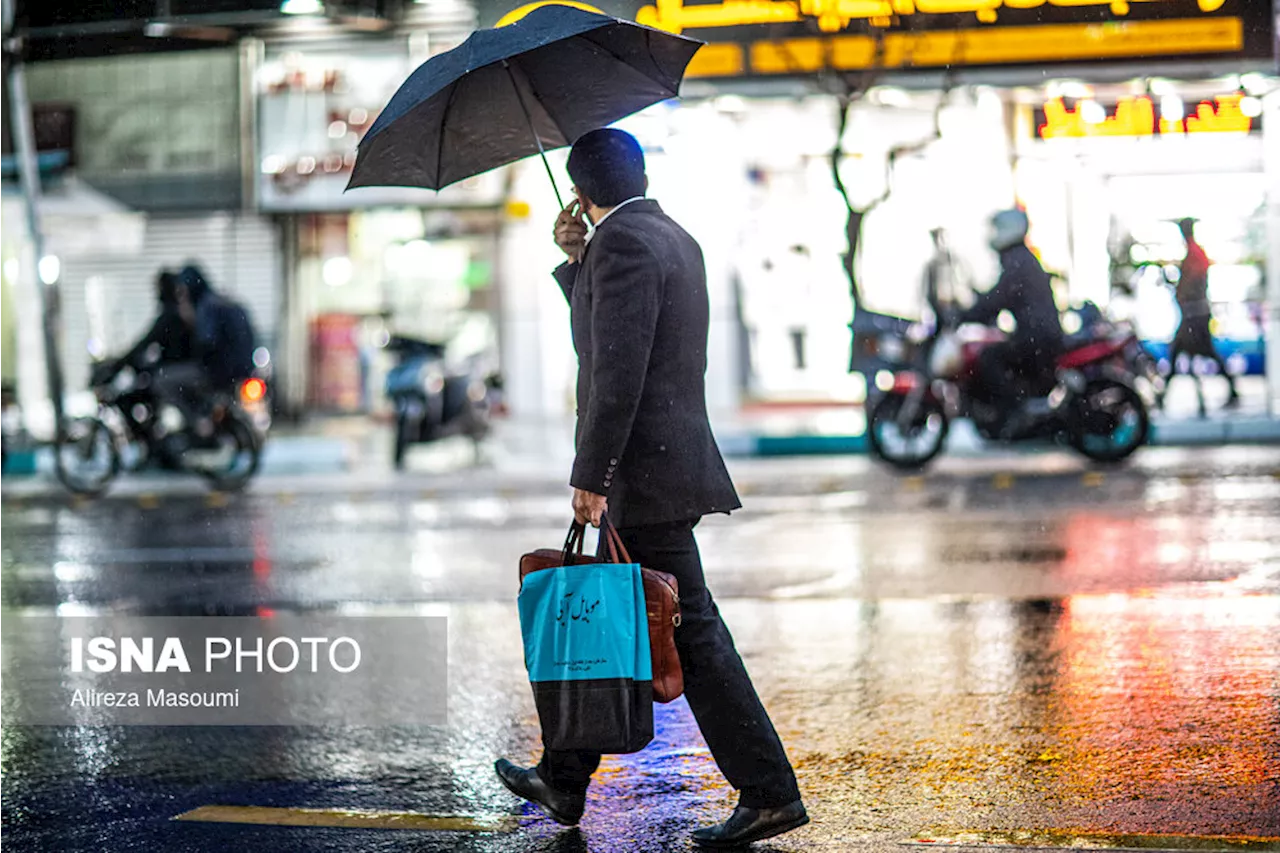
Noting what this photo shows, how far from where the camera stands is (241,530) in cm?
1157

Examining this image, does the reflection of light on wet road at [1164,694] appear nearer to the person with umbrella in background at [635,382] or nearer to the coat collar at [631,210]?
the person with umbrella in background at [635,382]

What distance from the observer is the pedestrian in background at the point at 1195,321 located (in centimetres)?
1639

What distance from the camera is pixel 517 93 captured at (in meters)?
4.87

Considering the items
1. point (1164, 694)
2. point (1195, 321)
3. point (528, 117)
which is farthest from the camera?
point (1195, 321)

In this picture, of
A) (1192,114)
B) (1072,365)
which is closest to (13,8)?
(1072,365)

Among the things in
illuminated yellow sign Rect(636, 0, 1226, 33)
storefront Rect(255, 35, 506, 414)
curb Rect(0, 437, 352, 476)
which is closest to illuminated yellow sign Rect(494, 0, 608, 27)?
illuminated yellow sign Rect(636, 0, 1226, 33)

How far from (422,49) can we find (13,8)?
12893 millimetres

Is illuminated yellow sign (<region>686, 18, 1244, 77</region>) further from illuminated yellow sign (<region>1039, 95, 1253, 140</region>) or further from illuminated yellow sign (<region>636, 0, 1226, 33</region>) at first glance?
illuminated yellow sign (<region>1039, 95, 1253, 140</region>)

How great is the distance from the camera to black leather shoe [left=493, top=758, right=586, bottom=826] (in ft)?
15.1

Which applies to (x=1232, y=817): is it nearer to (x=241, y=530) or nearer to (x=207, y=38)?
(x=241, y=530)

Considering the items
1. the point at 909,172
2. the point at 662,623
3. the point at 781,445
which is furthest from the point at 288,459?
the point at 662,623

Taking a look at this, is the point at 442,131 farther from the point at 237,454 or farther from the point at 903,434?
the point at 237,454

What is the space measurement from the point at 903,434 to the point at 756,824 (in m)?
9.43

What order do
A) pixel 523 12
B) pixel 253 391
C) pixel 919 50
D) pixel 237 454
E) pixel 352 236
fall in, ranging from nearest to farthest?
pixel 523 12
pixel 237 454
pixel 253 391
pixel 919 50
pixel 352 236
